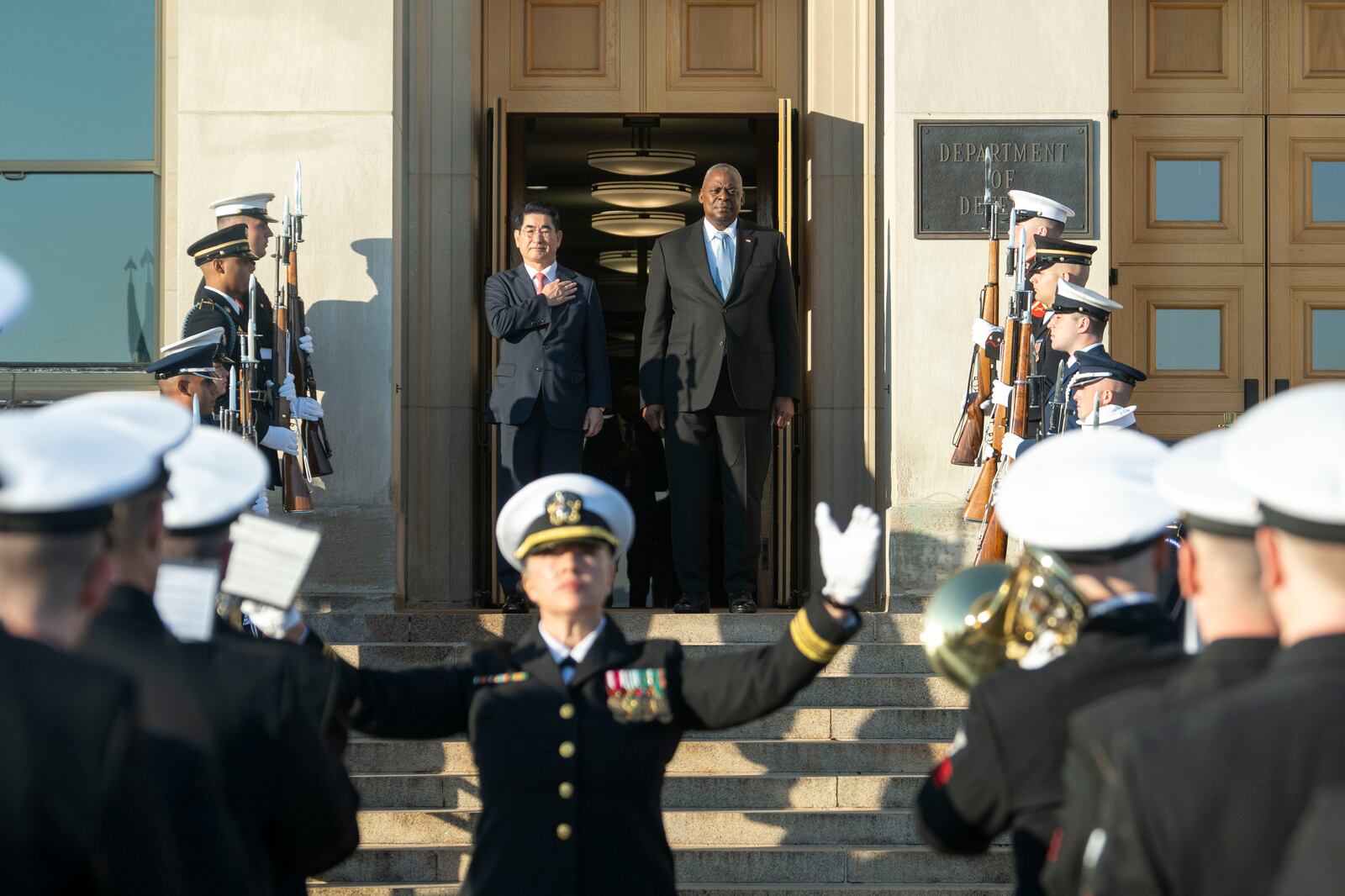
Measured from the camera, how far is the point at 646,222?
45.1 ft

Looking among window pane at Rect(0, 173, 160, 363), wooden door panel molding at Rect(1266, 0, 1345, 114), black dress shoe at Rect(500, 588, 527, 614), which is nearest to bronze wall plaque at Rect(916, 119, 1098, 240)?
wooden door panel molding at Rect(1266, 0, 1345, 114)

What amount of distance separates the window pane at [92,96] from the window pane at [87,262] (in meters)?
0.17

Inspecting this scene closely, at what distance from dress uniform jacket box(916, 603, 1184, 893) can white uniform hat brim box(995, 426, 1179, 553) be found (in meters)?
0.14

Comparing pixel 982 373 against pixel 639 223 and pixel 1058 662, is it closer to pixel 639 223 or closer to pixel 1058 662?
pixel 639 223

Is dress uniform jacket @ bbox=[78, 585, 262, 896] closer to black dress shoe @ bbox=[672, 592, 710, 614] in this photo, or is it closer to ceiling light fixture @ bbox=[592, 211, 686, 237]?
black dress shoe @ bbox=[672, 592, 710, 614]

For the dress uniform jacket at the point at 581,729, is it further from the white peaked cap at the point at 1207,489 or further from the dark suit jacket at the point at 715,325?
the dark suit jacket at the point at 715,325

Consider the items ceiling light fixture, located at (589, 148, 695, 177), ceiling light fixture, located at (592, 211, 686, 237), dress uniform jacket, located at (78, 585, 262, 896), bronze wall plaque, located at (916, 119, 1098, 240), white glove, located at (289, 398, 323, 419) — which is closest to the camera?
dress uniform jacket, located at (78, 585, 262, 896)

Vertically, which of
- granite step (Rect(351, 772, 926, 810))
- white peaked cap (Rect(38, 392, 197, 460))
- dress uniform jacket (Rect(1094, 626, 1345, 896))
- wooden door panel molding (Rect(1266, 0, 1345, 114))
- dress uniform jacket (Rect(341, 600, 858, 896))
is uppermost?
wooden door panel molding (Rect(1266, 0, 1345, 114))

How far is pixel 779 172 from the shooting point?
34.1ft

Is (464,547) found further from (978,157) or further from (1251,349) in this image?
(1251,349)

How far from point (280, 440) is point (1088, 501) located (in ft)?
18.8

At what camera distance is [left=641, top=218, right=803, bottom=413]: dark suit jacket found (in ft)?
30.3

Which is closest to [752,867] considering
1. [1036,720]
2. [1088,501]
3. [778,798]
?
[778,798]

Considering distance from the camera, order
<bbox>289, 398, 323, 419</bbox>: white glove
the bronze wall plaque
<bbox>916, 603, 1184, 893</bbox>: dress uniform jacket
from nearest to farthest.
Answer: <bbox>916, 603, 1184, 893</bbox>: dress uniform jacket < <bbox>289, 398, 323, 419</bbox>: white glove < the bronze wall plaque
